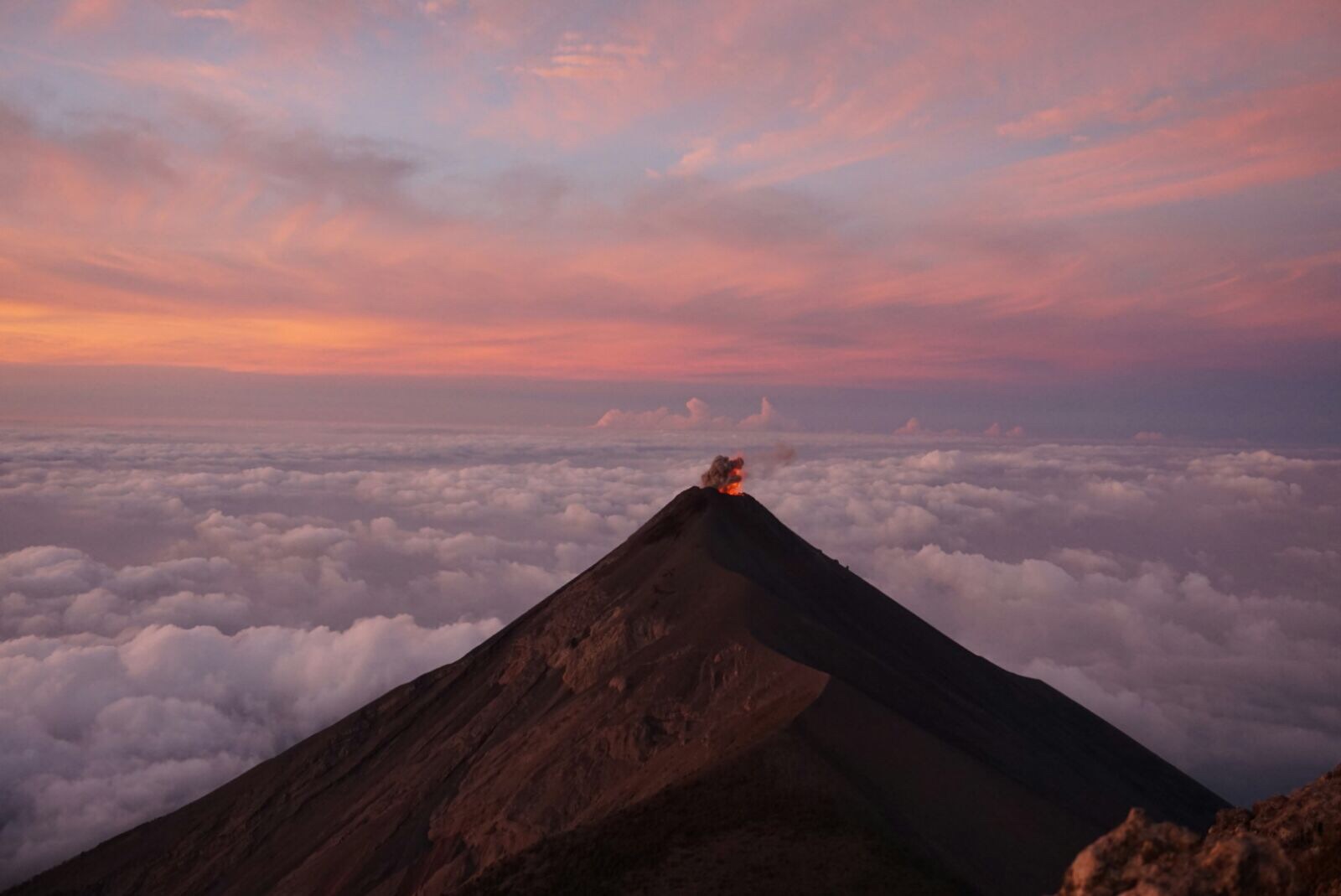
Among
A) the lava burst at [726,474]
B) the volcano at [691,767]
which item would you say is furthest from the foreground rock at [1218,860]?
the lava burst at [726,474]

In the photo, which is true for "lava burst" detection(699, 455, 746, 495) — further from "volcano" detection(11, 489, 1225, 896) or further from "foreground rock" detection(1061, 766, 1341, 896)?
"foreground rock" detection(1061, 766, 1341, 896)

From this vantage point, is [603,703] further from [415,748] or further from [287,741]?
[287,741]

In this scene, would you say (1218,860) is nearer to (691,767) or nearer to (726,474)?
(691,767)

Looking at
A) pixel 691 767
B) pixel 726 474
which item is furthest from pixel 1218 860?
pixel 726 474

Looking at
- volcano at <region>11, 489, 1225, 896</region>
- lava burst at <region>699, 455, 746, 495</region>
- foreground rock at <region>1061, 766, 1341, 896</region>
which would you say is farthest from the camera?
lava burst at <region>699, 455, 746, 495</region>

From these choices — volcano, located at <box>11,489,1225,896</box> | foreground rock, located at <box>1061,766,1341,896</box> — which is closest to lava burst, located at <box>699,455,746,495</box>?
volcano, located at <box>11,489,1225,896</box>

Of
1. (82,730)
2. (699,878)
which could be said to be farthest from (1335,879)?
(82,730)
